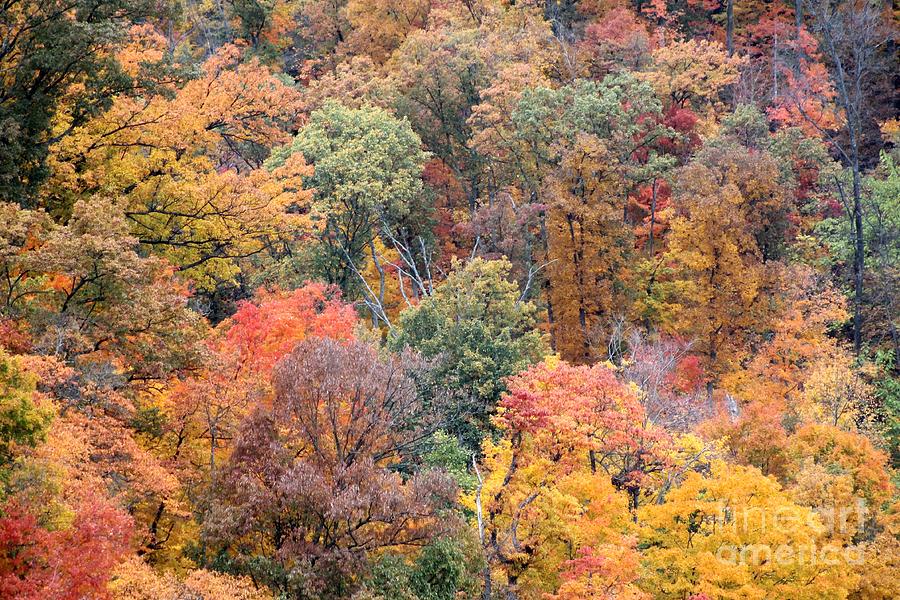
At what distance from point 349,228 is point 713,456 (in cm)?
1975

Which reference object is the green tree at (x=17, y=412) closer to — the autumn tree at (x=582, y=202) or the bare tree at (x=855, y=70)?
the autumn tree at (x=582, y=202)

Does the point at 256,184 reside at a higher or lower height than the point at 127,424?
higher

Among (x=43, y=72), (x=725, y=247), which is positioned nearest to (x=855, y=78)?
(x=725, y=247)

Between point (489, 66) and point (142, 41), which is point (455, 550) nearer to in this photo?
point (142, 41)

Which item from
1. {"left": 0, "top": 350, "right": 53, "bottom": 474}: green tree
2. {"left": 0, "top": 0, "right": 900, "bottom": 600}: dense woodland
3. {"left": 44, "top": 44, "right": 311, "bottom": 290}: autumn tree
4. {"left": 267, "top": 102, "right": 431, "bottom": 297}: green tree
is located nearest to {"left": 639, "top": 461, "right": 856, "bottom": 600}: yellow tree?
{"left": 0, "top": 0, "right": 900, "bottom": 600}: dense woodland

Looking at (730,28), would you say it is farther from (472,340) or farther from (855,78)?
(472,340)

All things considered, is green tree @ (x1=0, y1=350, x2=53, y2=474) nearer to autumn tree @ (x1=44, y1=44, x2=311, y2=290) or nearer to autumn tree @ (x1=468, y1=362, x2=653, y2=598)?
autumn tree @ (x1=468, y1=362, x2=653, y2=598)

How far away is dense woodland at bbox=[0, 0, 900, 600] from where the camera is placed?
1905cm

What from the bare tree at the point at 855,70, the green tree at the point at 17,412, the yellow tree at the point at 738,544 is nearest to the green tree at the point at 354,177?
the bare tree at the point at 855,70

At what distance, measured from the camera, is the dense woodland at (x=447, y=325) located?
19047mm

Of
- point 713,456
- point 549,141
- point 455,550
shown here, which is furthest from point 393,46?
point 455,550

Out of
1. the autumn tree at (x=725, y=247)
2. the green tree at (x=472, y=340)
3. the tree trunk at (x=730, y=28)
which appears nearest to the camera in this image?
the green tree at (x=472, y=340)

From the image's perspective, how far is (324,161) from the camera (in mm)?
38781

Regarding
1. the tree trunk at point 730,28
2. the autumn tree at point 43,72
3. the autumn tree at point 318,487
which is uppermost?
the autumn tree at point 43,72
